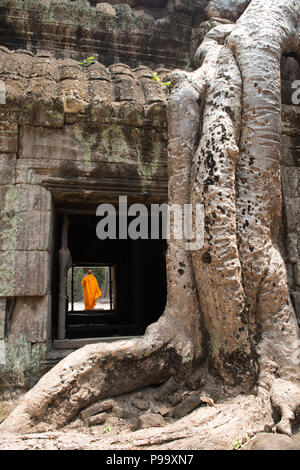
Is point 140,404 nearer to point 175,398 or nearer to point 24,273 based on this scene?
point 175,398

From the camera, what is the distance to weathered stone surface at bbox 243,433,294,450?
148 centimetres

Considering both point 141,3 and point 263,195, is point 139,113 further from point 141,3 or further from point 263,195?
point 141,3

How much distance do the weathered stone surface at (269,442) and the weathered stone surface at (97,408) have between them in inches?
30.5

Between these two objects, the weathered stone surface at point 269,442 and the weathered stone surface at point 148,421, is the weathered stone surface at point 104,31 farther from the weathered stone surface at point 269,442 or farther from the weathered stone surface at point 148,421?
the weathered stone surface at point 269,442

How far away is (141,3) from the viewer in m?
4.84

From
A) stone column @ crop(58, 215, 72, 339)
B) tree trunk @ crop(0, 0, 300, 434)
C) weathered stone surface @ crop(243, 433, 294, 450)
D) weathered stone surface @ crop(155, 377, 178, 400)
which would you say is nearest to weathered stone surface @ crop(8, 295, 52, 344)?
stone column @ crop(58, 215, 72, 339)

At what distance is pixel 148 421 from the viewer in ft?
6.18

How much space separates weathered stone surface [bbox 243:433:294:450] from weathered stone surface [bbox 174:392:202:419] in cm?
44

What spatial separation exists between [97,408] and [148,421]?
0.30m

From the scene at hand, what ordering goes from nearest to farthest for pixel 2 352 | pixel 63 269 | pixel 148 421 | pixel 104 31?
1. pixel 148 421
2. pixel 2 352
3. pixel 63 269
4. pixel 104 31

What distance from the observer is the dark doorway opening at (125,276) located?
585cm

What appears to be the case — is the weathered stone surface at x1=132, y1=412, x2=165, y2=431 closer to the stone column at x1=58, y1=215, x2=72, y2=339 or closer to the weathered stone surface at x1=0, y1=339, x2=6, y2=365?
the weathered stone surface at x1=0, y1=339, x2=6, y2=365

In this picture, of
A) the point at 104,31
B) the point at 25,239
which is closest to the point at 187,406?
the point at 25,239

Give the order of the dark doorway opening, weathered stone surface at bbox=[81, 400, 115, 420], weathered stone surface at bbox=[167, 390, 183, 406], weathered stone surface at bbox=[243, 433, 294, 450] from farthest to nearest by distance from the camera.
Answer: the dark doorway opening → weathered stone surface at bbox=[167, 390, 183, 406] → weathered stone surface at bbox=[81, 400, 115, 420] → weathered stone surface at bbox=[243, 433, 294, 450]
